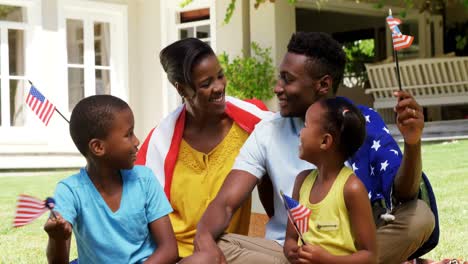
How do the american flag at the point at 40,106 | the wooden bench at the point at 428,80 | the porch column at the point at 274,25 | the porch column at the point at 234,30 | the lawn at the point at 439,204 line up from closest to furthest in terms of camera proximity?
the american flag at the point at 40,106 < the lawn at the point at 439,204 < the porch column at the point at 274,25 < the porch column at the point at 234,30 < the wooden bench at the point at 428,80

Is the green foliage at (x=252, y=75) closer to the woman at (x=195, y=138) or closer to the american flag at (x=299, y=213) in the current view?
the woman at (x=195, y=138)

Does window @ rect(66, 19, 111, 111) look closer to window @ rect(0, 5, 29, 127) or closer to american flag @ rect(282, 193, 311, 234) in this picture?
window @ rect(0, 5, 29, 127)

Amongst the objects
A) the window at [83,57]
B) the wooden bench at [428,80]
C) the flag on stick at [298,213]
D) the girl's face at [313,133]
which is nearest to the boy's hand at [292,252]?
the flag on stick at [298,213]

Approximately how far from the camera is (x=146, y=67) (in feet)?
41.3

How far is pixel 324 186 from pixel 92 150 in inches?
31.9

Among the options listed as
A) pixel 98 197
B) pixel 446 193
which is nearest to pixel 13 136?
pixel 446 193

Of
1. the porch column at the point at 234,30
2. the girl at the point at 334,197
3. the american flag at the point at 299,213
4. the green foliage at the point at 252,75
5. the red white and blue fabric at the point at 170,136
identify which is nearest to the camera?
the american flag at the point at 299,213

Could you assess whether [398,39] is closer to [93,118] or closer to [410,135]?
[410,135]

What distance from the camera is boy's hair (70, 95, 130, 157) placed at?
289 centimetres

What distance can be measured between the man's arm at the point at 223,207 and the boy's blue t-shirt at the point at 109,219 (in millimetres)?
164

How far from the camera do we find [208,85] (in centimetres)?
332

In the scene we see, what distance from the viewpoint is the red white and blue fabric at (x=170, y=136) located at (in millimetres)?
3395

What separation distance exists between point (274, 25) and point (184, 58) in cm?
815

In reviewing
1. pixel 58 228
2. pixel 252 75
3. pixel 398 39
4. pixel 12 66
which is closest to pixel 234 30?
pixel 252 75
